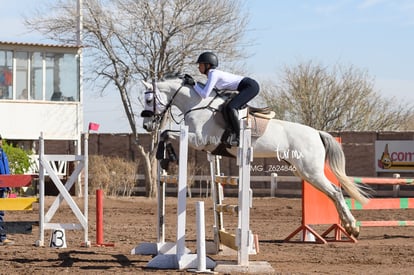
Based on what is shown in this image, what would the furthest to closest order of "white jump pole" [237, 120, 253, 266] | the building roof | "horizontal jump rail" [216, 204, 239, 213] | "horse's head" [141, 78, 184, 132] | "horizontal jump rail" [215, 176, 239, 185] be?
1. the building roof
2. "horse's head" [141, 78, 184, 132]
3. "horizontal jump rail" [215, 176, 239, 185]
4. "horizontal jump rail" [216, 204, 239, 213]
5. "white jump pole" [237, 120, 253, 266]

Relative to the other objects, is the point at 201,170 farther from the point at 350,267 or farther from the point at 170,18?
the point at 350,267

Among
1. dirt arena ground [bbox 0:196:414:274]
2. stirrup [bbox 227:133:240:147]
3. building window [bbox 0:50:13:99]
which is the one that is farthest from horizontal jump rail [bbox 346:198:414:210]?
building window [bbox 0:50:13:99]

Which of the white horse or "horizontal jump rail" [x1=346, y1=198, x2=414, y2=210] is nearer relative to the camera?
the white horse

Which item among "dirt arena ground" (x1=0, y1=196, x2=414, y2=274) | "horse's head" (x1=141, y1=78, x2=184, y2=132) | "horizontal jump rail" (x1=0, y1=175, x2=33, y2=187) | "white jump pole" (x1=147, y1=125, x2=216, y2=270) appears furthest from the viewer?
"horizontal jump rail" (x1=0, y1=175, x2=33, y2=187)

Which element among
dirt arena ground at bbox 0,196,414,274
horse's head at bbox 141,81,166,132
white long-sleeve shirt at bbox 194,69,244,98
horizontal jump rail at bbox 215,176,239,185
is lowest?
dirt arena ground at bbox 0,196,414,274

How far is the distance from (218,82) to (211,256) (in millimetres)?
2463

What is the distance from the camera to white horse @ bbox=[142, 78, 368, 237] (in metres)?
12.0

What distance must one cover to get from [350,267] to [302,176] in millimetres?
2282

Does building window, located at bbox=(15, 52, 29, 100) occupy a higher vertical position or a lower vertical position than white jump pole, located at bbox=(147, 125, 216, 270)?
higher

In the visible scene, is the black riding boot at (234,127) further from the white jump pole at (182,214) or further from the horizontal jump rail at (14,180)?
the horizontal jump rail at (14,180)

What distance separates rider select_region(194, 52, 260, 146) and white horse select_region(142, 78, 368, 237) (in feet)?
0.50

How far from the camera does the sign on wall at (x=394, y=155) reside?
31.5m

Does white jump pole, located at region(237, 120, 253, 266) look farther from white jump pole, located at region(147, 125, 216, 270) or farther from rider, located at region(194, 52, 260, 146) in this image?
rider, located at region(194, 52, 260, 146)

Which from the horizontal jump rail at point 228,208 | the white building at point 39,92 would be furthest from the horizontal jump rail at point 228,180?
the white building at point 39,92
